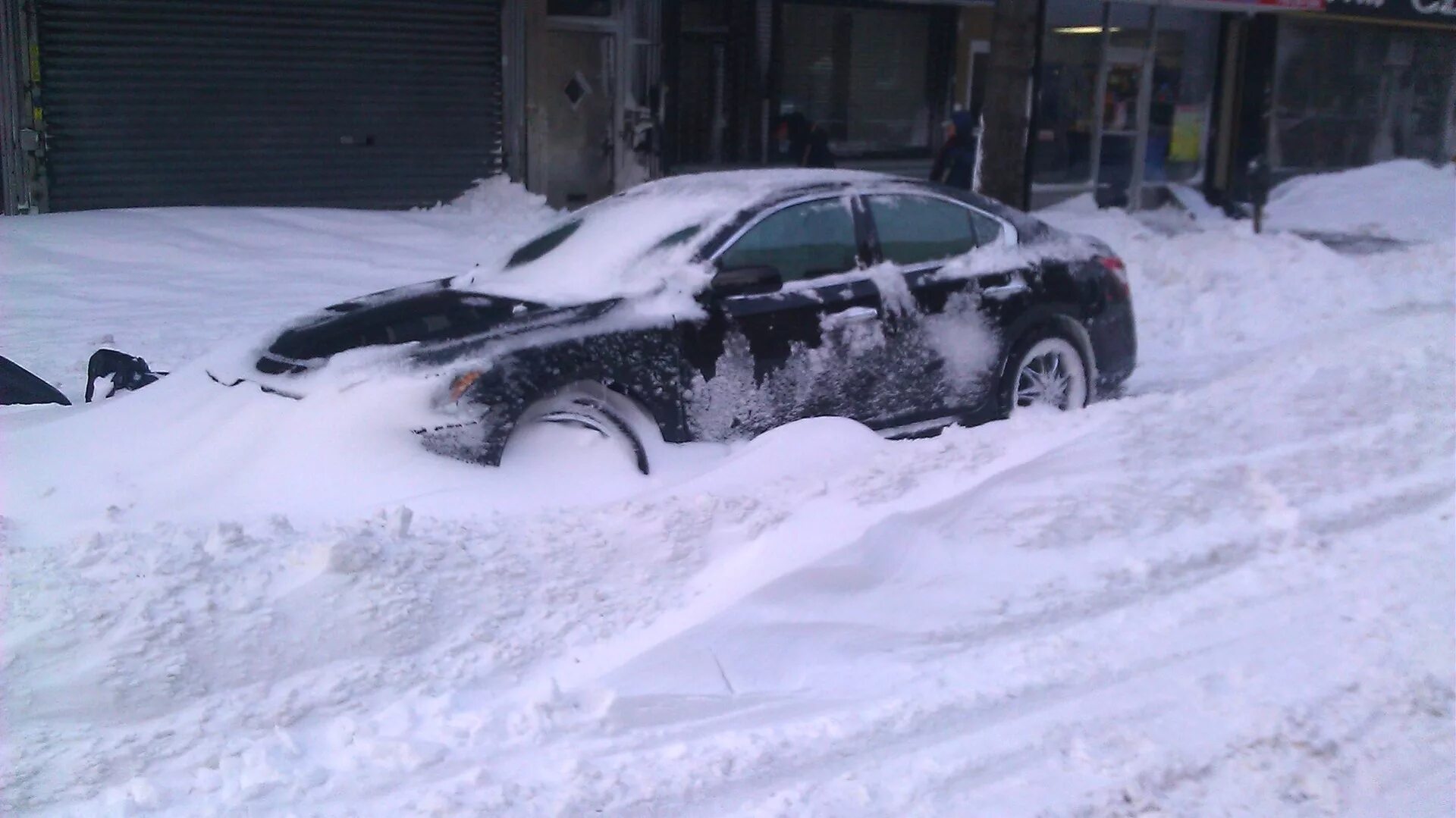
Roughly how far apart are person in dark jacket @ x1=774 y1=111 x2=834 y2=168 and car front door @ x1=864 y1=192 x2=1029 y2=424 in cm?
950

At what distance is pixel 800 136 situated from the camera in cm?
1711

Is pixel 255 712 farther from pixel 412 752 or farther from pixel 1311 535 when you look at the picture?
pixel 1311 535

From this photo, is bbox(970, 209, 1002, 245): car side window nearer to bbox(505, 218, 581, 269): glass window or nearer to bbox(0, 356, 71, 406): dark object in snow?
bbox(505, 218, 581, 269): glass window

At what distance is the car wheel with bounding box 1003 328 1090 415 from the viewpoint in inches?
285

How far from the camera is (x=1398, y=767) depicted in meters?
4.07

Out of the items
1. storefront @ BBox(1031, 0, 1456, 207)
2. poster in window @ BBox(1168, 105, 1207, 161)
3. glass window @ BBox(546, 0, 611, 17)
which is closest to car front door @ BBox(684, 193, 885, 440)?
glass window @ BBox(546, 0, 611, 17)

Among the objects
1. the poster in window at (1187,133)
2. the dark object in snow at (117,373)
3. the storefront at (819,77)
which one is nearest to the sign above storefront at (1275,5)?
the poster in window at (1187,133)

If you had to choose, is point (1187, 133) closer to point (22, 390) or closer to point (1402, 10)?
point (1402, 10)

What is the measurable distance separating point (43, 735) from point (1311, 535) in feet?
15.7

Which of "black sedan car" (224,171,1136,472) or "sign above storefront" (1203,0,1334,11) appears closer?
"black sedan car" (224,171,1136,472)

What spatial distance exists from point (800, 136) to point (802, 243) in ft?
35.4

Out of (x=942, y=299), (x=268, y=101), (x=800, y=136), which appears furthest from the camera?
(x=800, y=136)

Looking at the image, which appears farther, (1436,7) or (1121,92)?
(1436,7)

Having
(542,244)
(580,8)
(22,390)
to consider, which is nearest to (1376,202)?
(580,8)
